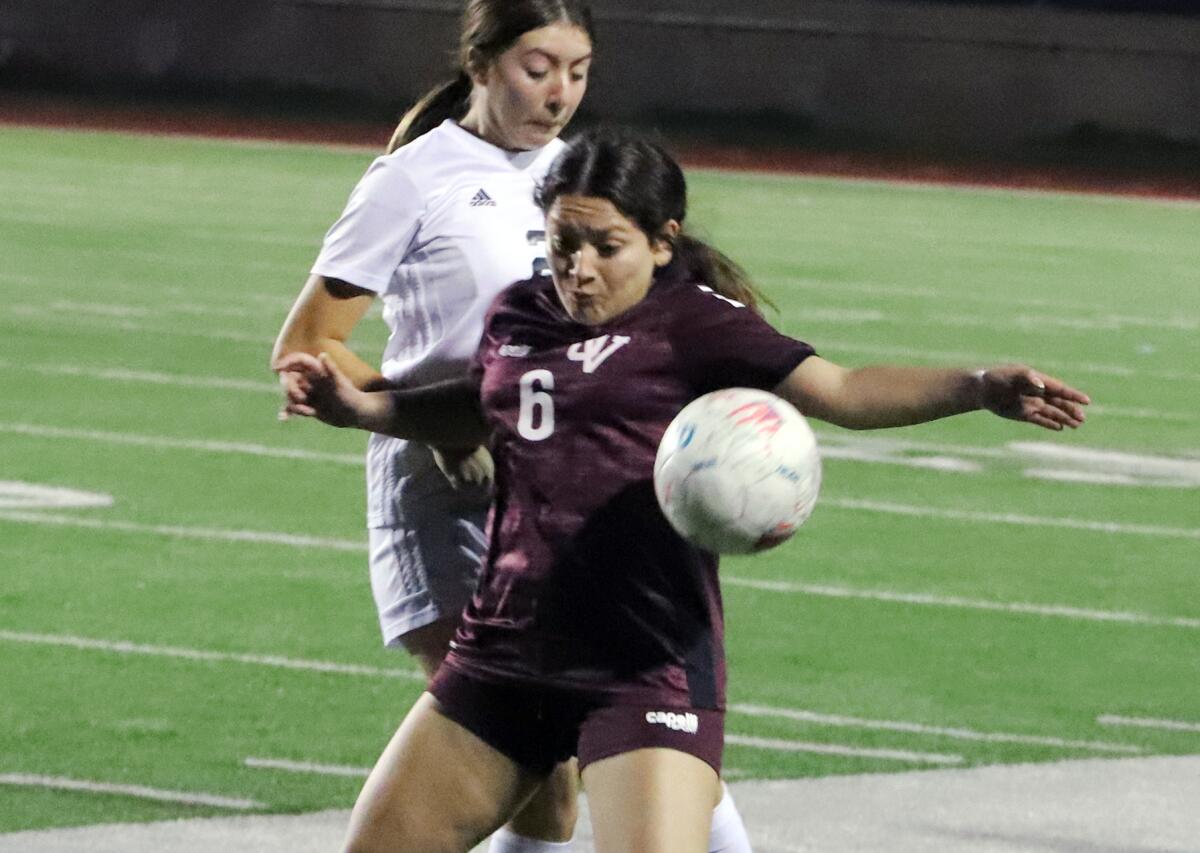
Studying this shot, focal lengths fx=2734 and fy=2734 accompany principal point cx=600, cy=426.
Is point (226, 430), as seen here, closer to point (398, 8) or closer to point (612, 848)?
point (612, 848)

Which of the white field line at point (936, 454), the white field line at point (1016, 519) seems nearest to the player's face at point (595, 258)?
the white field line at point (1016, 519)

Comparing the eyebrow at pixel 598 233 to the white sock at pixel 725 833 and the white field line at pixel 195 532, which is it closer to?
the white sock at pixel 725 833

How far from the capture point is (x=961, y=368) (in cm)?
449

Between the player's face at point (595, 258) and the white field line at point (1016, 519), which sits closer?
the player's face at point (595, 258)

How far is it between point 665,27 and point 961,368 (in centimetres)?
3585

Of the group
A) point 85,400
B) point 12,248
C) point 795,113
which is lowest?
point 795,113

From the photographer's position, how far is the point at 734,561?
407 inches

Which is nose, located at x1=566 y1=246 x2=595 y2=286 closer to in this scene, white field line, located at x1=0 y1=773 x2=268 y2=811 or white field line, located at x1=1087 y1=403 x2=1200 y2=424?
white field line, located at x1=0 y1=773 x2=268 y2=811

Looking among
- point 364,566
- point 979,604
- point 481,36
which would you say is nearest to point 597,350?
point 481,36

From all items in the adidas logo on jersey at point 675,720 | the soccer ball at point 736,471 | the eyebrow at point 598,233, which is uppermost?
the eyebrow at point 598,233

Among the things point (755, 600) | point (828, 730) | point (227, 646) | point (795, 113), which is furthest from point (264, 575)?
point (795, 113)

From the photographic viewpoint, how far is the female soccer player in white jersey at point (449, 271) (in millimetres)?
5094

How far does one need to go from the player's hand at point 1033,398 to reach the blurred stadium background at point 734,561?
2.28 metres

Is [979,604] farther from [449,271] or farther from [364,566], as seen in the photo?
[449,271]
